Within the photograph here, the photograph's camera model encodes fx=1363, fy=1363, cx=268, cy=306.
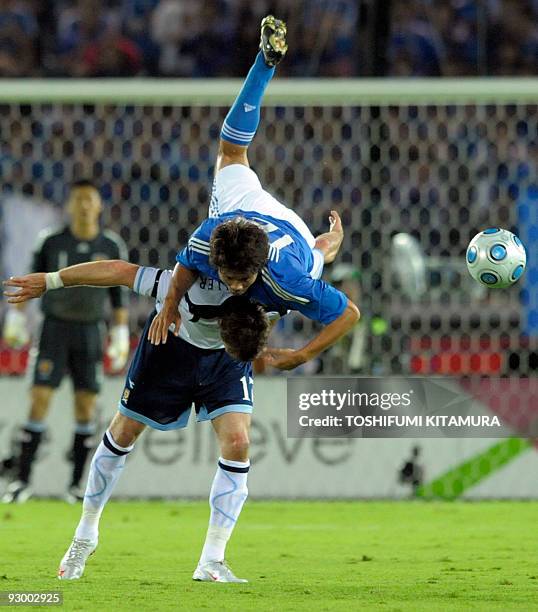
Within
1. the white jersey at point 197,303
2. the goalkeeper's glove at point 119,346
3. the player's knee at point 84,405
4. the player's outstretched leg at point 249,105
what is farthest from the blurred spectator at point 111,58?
the white jersey at point 197,303

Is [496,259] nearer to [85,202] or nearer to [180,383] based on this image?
[180,383]

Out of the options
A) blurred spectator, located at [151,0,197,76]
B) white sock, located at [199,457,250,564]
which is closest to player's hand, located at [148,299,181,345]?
white sock, located at [199,457,250,564]

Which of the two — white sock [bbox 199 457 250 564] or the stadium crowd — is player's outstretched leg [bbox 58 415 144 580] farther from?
the stadium crowd

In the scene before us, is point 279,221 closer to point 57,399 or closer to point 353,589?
point 353,589

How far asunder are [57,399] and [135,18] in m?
6.58

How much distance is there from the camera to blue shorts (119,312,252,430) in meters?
5.85

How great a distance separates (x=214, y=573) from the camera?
18.5ft

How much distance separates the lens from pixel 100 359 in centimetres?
990

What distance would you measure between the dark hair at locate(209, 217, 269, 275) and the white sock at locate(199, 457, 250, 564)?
1.00 meters

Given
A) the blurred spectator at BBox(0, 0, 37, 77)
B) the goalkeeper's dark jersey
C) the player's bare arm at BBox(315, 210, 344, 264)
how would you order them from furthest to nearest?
the blurred spectator at BBox(0, 0, 37, 77), the goalkeeper's dark jersey, the player's bare arm at BBox(315, 210, 344, 264)

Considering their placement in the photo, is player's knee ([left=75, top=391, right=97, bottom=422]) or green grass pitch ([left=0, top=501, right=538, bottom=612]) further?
player's knee ([left=75, top=391, right=97, bottom=422])

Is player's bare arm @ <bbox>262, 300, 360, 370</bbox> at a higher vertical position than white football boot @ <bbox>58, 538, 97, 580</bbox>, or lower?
higher

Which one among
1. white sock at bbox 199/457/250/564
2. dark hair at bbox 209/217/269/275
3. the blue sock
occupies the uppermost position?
the blue sock

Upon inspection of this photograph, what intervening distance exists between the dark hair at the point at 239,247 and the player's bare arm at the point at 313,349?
0.39 meters
